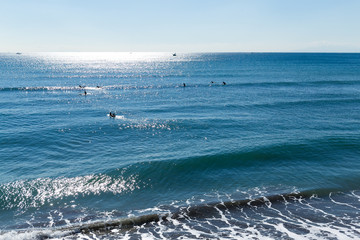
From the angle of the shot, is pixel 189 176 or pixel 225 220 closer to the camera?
pixel 225 220

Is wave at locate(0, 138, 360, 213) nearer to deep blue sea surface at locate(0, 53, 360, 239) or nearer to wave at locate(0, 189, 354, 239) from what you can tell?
deep blue sea surface at locate(0, 53, 360, 239)

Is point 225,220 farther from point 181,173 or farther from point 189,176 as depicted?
point 181,173

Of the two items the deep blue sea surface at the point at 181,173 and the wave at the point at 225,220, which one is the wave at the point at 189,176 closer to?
the deep blue sea surface at the point at 181,173

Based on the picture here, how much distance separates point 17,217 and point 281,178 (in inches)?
994

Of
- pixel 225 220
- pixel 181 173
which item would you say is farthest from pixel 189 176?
pixel 225 220

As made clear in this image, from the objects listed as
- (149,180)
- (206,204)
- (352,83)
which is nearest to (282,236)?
(206,204)

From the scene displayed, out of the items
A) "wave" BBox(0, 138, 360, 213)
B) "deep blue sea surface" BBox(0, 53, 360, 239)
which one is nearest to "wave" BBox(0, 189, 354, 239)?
"deep blue sea surface" BBox(0, 53, 360, 239)

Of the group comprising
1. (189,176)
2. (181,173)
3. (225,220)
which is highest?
(181,173)

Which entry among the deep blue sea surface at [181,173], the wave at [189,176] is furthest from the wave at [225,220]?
the wave at [189,176]

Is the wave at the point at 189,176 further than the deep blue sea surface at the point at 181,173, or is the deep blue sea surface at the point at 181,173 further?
the wave at the point at 189,176

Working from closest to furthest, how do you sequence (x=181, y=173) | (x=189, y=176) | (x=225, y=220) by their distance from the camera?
(x=225, y=220) → (x=189, y=176) → (x=181, y=173)

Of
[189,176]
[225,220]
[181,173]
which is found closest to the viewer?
[225,220]

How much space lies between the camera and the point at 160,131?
139ft

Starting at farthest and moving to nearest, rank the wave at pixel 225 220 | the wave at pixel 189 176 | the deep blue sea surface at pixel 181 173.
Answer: the wave at pixel 189 176
the deep blue sea surface at pixel 181 173
the wave at pixel 225 220
